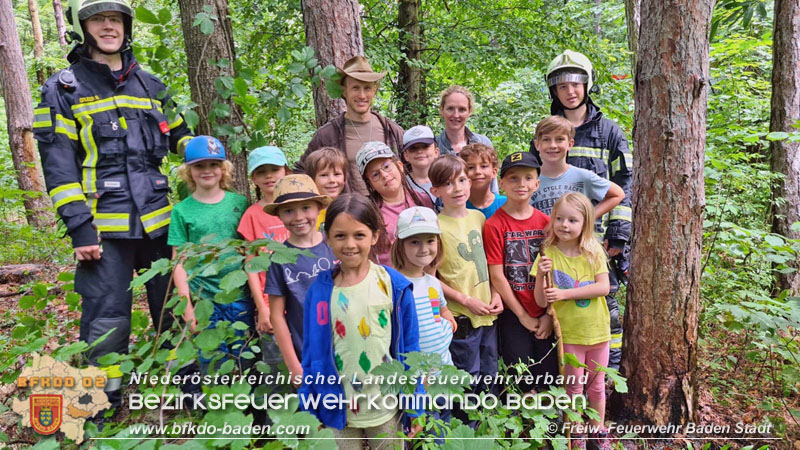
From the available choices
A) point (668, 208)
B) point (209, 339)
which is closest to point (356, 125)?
point (209, 339)

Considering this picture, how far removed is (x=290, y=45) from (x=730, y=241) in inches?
235

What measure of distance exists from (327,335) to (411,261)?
651 millimetres

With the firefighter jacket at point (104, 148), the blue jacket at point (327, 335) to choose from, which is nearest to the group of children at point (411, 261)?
the blue jacket at point (327, 335)

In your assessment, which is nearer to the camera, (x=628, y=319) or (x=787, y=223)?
(x=628, y=319)

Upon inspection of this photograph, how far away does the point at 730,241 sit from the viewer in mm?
4809

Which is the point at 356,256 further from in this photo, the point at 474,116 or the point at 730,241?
the point at 474,116

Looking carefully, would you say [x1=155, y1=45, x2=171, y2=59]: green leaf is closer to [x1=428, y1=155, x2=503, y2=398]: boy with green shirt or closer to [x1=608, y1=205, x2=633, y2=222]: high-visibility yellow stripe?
[x1=428, y1=155, x2=503, y2=398]: boy with green shirt

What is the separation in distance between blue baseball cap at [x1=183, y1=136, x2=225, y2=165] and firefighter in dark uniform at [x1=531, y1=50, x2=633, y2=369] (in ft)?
7.55

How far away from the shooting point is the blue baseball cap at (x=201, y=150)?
2.86 meters

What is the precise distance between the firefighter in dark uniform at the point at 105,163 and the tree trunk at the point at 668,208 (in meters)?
3.08

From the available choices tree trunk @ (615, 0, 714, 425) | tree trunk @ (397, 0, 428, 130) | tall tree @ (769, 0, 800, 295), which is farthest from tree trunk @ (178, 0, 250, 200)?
tall tree @ (769, 0, 800, 295)

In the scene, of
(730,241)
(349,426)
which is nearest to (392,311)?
(349,426)

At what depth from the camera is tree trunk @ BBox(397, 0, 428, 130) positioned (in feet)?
23.6

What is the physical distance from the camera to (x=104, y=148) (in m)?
2.78
